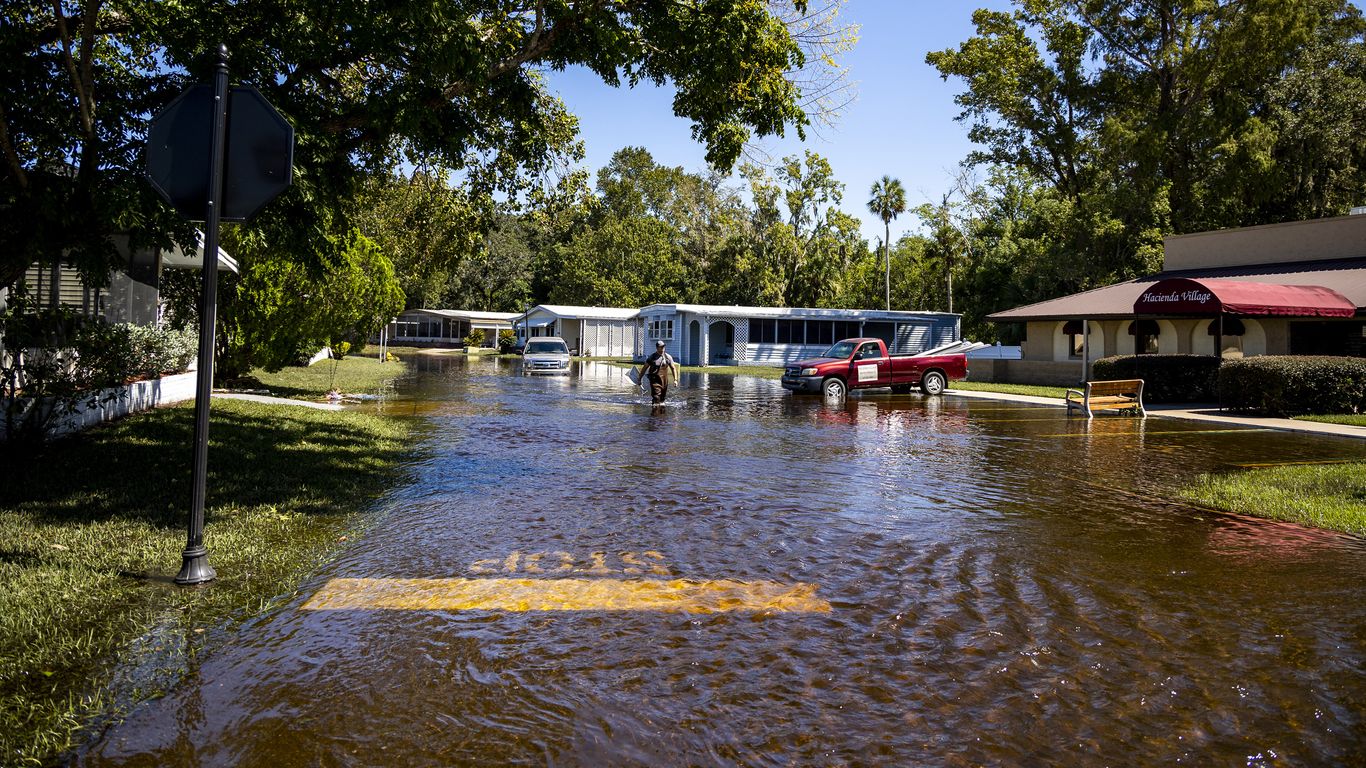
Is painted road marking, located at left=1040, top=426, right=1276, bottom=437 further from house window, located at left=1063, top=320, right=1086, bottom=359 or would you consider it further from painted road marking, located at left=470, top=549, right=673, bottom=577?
house window, located at left=1063, top=320, right=1086, bottom=359

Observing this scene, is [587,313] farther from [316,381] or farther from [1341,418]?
[1341,418]

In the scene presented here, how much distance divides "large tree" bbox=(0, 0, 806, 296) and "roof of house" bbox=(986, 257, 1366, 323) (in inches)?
770

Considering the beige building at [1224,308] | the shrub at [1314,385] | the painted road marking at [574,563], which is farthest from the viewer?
the beige building at [1224,308]

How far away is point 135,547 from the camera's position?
6.18m

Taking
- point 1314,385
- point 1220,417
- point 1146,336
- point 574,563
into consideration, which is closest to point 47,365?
point 574,563

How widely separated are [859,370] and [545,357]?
1473 centimetres

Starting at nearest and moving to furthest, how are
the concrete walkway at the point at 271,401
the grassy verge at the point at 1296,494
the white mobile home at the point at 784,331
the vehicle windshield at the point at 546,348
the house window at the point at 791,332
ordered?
the grassy verge at the point at 1296,494 → the concrete walkway at the point at 271,401 → the vehicle windshield at the point at 546,348 → the white mobile home at the point at 784,331 → the house window at the point at 791,332

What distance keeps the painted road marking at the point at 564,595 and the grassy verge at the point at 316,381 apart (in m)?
11.0

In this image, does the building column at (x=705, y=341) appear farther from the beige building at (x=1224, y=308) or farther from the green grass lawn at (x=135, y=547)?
the green grass lawn at (x=135, y=547)

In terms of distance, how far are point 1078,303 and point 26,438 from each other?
31136mm

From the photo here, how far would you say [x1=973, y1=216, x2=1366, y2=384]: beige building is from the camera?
22.5m

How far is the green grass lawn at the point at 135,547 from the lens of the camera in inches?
158

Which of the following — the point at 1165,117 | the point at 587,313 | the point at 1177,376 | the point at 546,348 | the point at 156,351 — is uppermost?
the point at 1165,117

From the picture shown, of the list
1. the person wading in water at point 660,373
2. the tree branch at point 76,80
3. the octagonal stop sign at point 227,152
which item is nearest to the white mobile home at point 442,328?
the person wading in water at point 660,373
